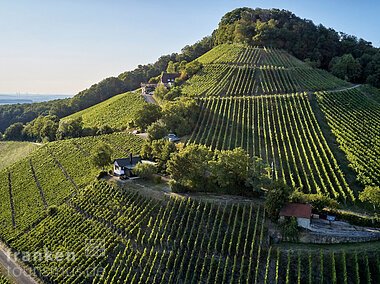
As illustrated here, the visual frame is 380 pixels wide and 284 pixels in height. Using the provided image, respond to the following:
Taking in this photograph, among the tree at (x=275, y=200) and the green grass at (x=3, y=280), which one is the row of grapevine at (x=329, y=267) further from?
the green grass at (x=3, y=280)

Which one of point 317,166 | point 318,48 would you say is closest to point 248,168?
point 317,166

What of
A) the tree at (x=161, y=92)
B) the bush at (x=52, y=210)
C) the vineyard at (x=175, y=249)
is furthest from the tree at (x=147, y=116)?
the bush at (x=52, y=210)

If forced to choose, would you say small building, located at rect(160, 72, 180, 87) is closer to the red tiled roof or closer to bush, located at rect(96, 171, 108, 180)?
bush, located at rect(96, 171, 108, 180)

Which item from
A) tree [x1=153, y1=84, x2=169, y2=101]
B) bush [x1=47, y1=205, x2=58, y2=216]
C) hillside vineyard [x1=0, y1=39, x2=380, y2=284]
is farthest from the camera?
tree [x1=153, y1=84, x2=169, y2=101]

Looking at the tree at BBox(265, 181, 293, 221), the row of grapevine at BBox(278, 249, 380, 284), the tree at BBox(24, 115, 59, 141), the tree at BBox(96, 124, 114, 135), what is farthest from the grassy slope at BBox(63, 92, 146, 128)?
the row of grapevine at BBox(278, 249, 380, 284)

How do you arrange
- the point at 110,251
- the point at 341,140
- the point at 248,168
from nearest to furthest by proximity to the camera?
the point at 110,251
the point at 248,168
the point at 341,140

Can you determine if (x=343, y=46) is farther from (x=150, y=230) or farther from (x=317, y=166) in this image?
(x=150, y=230)
